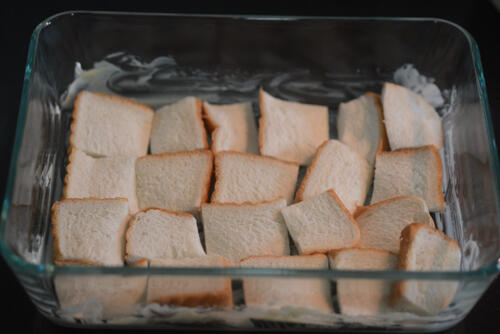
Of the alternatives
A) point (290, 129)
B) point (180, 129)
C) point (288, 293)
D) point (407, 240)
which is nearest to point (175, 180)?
point (180, 129)

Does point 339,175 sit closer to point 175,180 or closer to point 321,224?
point 321,224

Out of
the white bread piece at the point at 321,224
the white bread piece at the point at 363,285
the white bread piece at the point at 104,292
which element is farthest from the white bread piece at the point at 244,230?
the white bread piece at the point at 104,292

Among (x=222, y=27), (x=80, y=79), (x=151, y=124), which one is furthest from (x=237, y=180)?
(x=80, y=79)

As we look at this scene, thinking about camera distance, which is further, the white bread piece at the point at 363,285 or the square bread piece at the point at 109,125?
the square bread piece at the point at 109,125

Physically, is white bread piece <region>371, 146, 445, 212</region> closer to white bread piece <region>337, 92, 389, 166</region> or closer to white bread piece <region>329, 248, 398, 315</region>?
white bread piece <region>337, 92, 389, 166</region>

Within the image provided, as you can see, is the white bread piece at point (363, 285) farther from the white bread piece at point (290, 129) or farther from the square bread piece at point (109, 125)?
the square bread piece at point (109, 125)

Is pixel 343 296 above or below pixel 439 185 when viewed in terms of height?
below

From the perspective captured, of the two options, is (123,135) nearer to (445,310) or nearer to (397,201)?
(397,201)
